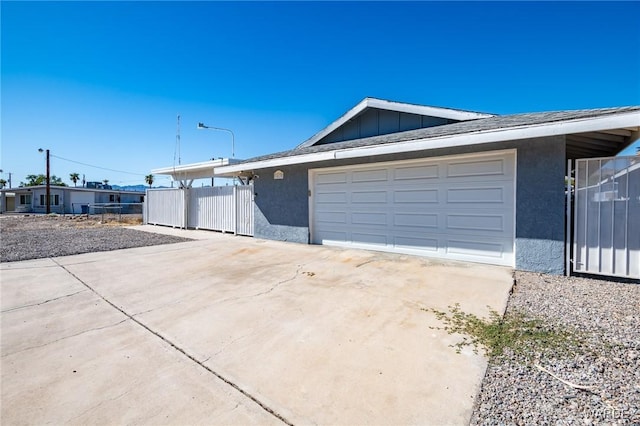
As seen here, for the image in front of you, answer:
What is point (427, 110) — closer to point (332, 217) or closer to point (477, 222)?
point (477, 222)

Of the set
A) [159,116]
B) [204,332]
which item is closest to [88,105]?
[159,116]

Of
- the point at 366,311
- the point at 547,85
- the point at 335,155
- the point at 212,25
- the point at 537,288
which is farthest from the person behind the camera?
the point at 547,85

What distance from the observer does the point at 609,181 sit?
4.38 m

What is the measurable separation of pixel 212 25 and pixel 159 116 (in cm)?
1041

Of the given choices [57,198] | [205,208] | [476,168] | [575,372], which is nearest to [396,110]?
[476,168]

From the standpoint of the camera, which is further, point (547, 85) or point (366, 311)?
point (547, 85)

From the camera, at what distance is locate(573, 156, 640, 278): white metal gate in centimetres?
426

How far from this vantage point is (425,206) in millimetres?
6434

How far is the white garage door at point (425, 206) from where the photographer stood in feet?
18.3

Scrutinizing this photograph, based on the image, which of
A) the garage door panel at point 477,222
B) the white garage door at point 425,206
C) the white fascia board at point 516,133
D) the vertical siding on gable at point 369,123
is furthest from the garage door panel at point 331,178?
the garage door panel at point 477,222

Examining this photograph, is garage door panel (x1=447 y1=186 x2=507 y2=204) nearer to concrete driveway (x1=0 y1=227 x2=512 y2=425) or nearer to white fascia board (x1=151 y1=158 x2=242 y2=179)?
concrete driveway (x1=0 y1=227 x2=512 y2=425)

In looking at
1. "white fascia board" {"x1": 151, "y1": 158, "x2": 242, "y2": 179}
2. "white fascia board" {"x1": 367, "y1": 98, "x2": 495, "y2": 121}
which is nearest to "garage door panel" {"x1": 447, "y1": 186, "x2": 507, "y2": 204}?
"white fascia board" {"x1": 367, "y1": 98, "x2": 495, "y2": 121}

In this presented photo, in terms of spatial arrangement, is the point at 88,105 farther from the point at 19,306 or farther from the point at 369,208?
the point at 369,208

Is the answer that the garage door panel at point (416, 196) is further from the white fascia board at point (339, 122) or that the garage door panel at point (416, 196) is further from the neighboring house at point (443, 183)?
the white fascia board at point (339, 122)
